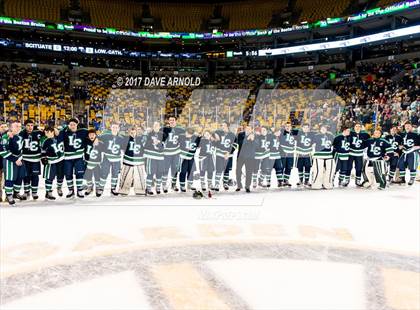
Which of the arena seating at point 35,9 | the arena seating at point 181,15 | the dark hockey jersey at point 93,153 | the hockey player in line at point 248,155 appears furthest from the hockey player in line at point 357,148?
the arena seating at point 35,9

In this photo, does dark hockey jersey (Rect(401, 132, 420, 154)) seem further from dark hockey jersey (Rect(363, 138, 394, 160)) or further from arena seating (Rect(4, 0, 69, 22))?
arena seating (Rect(4, 0, 69, 22))

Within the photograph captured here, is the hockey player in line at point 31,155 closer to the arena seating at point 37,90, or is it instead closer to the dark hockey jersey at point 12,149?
the dark hockey jersey at point 12,149

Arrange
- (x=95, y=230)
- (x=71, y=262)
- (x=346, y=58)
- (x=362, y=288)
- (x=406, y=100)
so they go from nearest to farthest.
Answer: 1. (x=362, y=288)
2. (x=71, y=262)
3. (x=95, y=230)
4. (x=406, y=100)
5. (x=346, y=58)

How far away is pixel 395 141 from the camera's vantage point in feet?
28.9

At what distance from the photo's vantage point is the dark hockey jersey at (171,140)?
736 cm

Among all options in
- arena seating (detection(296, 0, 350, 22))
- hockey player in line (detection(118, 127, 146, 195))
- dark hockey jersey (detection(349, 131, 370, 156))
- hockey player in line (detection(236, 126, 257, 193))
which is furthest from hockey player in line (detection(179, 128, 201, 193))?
arena seating (detection(296, 0, 350, 22))

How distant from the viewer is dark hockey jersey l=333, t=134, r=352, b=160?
815 cm

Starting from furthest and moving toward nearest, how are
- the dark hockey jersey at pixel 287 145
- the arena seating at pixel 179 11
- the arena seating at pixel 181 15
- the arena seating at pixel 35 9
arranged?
the arena seating at pixel 181 15
the arena seating at pixel 179 11
the arena seating at pixel 35 9
the dark hockey jersey at pixel 287 145

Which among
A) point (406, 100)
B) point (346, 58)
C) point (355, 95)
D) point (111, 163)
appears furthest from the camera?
point (346, 58)

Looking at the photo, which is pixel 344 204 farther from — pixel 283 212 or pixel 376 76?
pixel 376 76

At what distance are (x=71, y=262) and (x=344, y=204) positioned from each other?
182 inches

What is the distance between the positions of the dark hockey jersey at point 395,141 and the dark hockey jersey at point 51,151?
7000 mm

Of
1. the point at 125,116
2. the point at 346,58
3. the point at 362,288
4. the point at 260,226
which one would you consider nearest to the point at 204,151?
the point at 260,226

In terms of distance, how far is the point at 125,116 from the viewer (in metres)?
17.5
